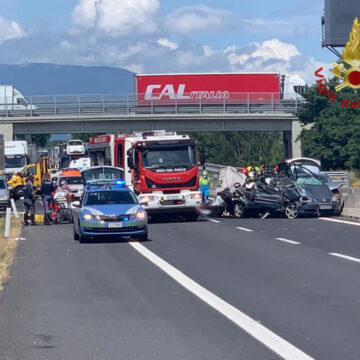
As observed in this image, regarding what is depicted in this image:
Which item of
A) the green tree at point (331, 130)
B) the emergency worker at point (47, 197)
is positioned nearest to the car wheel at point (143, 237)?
the emergency worker at point (47, 197)

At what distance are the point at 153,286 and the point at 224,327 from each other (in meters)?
3.98

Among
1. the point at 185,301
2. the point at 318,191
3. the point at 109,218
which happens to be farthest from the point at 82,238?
the point at 318,191

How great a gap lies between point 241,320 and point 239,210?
23018 mm

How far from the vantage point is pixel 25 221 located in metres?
33.1

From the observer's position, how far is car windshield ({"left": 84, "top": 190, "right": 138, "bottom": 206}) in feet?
79.4

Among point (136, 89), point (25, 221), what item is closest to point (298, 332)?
point (25, 221)

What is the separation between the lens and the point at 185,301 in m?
12.7

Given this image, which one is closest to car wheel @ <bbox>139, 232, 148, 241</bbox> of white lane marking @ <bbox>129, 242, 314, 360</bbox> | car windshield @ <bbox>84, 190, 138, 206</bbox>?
car windshield @ <bbox>84, 190, 138, 206</bbox>

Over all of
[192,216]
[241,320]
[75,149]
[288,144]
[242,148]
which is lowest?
[192,216]

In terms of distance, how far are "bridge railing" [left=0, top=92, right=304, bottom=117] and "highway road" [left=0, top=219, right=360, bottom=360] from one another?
4203 centimetres

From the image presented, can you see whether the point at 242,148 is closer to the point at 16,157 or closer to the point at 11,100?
the point at 11,100

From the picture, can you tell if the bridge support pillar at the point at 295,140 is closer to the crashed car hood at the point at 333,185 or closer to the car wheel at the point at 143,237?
the crashed car hood at the point at 333,185

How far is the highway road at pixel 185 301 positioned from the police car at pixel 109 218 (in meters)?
0.49

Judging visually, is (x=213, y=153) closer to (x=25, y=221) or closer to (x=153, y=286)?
(x=25, y=221)
